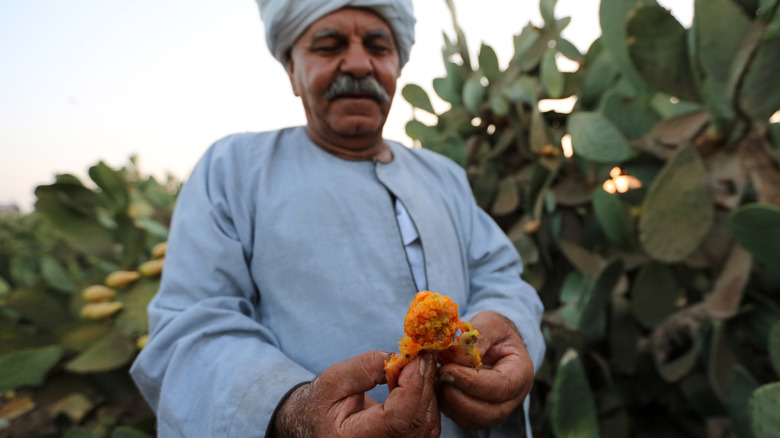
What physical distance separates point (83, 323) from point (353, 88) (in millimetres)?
955

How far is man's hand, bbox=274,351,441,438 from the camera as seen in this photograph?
552 millimetres

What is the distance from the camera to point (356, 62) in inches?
34.2

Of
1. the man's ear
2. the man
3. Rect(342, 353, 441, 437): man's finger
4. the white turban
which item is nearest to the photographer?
Rect(342, 353, 441, 437): man's finger

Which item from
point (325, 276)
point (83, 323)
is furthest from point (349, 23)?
point (83, 323)

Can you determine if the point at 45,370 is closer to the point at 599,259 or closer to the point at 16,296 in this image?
the point at 16,296

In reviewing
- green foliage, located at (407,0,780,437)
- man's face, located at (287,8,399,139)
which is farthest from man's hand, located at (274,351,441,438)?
green foliage, located at (407,0,780,437)

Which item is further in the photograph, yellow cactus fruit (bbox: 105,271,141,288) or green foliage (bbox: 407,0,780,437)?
yellow cactus fruit (bbox: 105,271,141,288)

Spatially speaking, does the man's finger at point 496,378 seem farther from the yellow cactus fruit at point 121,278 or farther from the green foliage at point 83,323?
the yellow cactus fruit at point 121,278

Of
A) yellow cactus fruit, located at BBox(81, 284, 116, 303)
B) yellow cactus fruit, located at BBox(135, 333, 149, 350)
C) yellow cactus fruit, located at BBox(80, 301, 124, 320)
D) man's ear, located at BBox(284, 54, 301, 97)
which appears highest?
man's ear, located at BBox(284, 54, 301, 97)

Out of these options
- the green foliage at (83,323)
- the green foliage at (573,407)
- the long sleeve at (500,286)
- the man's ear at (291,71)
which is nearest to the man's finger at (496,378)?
the long sleeve at (500,286)

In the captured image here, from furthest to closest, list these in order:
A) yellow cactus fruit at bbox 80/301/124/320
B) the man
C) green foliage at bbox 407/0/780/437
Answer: yellow cactus fruit at bbox 80/301/124/320 < green foliage at bbox 407/0/780/437 < the man

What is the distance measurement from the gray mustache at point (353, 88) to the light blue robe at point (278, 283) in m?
0.11

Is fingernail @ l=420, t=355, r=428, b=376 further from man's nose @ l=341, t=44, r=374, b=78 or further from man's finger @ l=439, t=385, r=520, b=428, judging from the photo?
man's nose @ l=341, t=44, r=374, b=78

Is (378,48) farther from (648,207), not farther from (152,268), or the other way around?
(152,268)
